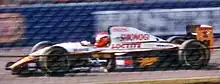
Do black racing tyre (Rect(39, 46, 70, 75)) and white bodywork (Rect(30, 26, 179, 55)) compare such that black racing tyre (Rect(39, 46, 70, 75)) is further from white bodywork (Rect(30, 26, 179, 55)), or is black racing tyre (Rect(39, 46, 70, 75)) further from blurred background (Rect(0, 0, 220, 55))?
white bodywork (Rect(30, 26, 179, 55))

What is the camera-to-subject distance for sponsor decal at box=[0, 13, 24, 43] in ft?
35.7

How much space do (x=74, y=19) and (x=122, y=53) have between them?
4.07 feet

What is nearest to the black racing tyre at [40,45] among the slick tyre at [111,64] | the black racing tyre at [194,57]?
the slick tyre at [111,64]

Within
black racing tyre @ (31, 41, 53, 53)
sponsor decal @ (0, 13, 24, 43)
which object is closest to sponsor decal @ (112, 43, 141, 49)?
black racing tyre @ (31, 41, 53, 53)

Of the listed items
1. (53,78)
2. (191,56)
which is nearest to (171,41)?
(191,56)

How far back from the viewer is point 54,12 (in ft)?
38.9

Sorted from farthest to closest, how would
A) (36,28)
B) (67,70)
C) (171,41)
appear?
(171,41) < (36,28) < (67,70)

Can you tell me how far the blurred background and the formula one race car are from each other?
0.24 metres

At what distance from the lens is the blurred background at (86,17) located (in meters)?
10.6

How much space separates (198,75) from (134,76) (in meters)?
0.90

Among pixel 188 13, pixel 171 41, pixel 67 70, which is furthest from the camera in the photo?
pixel 188 13

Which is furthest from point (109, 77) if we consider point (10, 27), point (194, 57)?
point (10, 27)

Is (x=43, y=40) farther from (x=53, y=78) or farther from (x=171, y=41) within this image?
(x=171, y=41)

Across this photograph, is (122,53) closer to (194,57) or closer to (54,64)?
(194,57)
